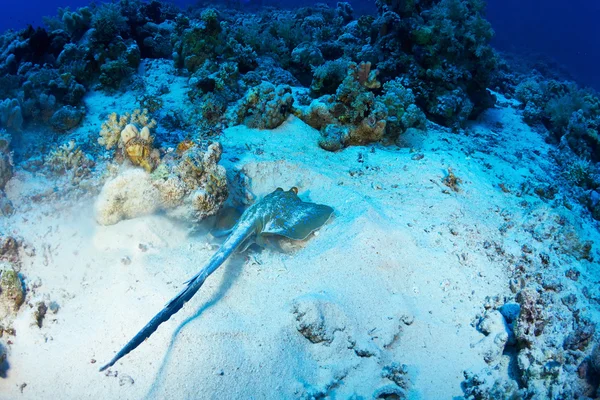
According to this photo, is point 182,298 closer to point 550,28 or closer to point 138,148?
point 138,148

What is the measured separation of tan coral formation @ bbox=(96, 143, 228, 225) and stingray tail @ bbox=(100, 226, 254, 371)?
895mm

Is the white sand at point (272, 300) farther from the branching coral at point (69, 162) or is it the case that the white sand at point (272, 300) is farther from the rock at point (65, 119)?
the rock at point (65, 119)

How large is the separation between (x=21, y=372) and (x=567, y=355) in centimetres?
540

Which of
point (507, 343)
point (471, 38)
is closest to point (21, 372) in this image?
point (507, 343)

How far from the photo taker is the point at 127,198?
4.15 meters

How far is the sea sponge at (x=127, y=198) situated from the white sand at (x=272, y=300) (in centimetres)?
13

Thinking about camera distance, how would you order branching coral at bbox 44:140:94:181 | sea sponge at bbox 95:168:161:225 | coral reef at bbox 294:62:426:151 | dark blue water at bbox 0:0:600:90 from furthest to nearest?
dark blue water at bbox 0:0:600:90, coral reef at bbox 294:62:426:151, branching coral at bbox 44:140:94:181, sea sponge at bbox 95:168:161:225

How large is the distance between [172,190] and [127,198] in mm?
527

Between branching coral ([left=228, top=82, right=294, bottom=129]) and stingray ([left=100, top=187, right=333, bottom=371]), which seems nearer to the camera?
stingray ([left=100, top=187, right=333, bottom=371])

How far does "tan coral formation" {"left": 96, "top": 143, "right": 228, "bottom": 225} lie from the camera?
161 inches

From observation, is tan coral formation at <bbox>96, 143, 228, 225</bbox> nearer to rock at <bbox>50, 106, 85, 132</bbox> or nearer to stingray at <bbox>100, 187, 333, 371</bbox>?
stingray at <bbox>100, 187, 333, 371</bbox>

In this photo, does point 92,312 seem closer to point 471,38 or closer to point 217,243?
point 217,243

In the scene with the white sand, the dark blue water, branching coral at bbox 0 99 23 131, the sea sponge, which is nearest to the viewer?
the white sand

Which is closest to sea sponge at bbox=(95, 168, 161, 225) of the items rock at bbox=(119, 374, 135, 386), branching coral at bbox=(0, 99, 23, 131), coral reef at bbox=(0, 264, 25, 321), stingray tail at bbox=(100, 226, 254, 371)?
coral reef at bbox=(0, 264, 25, 321)
